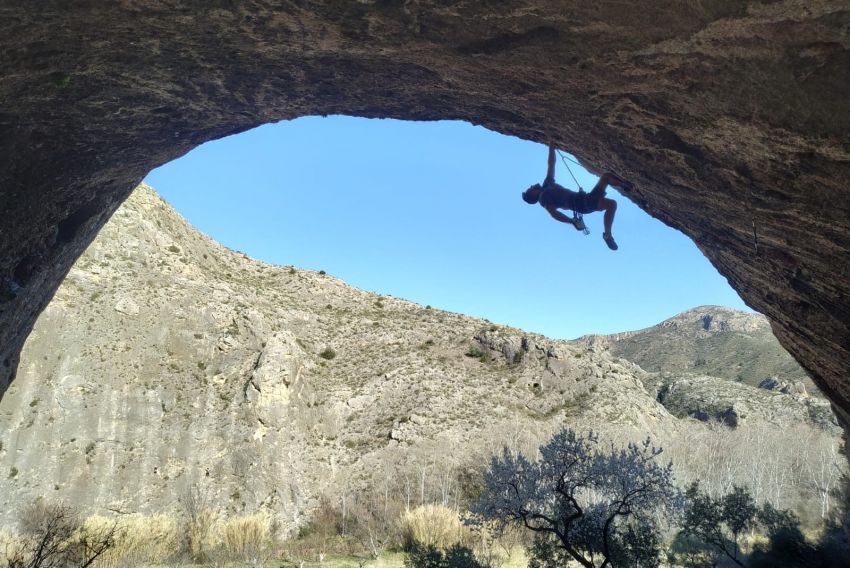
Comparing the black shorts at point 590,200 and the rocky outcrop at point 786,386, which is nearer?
the black shorts at point 590,200

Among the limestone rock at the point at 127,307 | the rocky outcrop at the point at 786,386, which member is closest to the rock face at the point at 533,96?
the limestone rock at the point at 127,307

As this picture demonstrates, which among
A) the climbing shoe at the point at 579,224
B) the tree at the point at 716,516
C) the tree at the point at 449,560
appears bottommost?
the tree at the point at 716,516

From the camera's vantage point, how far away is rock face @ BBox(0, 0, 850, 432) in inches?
190

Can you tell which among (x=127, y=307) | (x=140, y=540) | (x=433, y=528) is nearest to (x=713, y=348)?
(x=433, y=528)

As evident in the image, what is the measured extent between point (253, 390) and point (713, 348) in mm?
77433

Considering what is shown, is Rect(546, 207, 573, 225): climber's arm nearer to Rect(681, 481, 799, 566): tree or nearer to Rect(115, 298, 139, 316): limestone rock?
Rect(681, 481, 799, 566): tree

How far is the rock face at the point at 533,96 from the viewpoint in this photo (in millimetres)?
4820

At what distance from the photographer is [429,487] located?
109ft

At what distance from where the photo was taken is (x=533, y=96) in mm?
7551

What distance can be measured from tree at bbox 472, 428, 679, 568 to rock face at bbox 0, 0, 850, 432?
18.1 ft

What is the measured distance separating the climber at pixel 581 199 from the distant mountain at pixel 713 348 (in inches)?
2489

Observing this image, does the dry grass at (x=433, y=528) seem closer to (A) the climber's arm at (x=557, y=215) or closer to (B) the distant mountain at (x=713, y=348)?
(A) the climber's arm at (x=557, y=215)

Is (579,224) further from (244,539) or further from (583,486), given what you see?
(244,539)

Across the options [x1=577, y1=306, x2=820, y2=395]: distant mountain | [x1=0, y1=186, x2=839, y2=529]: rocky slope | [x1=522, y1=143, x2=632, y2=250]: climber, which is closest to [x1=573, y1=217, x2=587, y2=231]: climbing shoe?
[x1=522, y1=143, x2=632, y2=250]: climber
